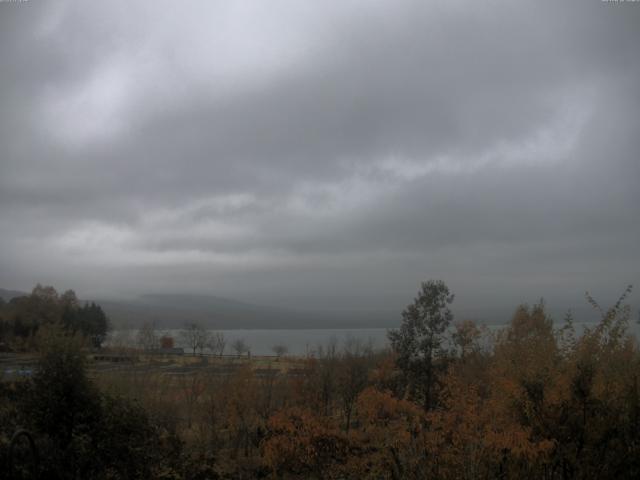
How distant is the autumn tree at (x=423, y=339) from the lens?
32.9 meters

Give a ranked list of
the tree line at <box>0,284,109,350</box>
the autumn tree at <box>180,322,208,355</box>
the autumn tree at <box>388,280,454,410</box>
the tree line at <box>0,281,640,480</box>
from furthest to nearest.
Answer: the autumn tree at <box>180,322,208,355</box> < the tree line at <box>0,284,109,350</box> < the autumn tree at <box>388,280,454,410</box> < the tree line at <box>0,281,640,480</box>

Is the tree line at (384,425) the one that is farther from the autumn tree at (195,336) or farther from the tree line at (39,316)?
the autumn tree at (195,336)

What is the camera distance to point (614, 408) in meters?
14.0

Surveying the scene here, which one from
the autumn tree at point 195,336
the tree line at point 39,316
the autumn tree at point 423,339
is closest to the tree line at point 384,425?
the autumn tree at point 423,339

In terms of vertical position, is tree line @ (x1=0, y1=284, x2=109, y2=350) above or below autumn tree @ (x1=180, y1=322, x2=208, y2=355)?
above

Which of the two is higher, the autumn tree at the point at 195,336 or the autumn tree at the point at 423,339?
the autumn tree at the point at 423,339

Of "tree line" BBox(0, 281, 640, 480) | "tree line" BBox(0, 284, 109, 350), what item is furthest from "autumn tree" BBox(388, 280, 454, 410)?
"tree line" BBox(0, 284, 109, 350)

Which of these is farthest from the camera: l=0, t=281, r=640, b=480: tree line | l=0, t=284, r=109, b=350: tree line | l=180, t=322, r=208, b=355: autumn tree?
l=180, t=322, r=208, b=355: autumn tree

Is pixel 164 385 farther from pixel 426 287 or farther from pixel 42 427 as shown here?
pixel 42 427

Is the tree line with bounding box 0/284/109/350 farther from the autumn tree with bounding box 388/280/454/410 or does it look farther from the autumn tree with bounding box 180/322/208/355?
the autumn tree with bounding box 388/280/454/410

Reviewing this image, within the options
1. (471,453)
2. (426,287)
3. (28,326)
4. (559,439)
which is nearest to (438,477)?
(471,453)

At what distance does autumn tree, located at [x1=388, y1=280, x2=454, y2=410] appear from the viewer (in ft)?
108

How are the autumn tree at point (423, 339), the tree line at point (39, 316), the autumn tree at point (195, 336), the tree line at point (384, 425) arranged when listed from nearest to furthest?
the tree line at point (384, 425), the autumn tree at point (423, 339), the tree line at point (39, 316), the autumn tree at point (195, 336)

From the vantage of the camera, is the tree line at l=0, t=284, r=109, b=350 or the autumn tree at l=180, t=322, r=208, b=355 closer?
the tree line at l=0, t=284, r=109, b=350
